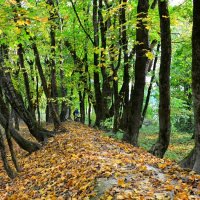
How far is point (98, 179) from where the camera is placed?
6.45 metres

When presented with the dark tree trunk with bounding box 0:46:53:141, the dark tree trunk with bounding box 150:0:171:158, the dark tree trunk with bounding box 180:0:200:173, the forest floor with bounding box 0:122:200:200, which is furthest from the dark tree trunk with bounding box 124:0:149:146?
the dark tree trunk with bounding box 0:46:53:141

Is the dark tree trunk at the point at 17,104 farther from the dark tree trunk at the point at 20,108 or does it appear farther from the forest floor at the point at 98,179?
the forest floor at the point at 98,179

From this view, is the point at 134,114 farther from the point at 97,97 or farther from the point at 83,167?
the point at 97,97

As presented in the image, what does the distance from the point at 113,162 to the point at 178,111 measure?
16956 mm

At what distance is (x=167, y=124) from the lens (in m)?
9.83

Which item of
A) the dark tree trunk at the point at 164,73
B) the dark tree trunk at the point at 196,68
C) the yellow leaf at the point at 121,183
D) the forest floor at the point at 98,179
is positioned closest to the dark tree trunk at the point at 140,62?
the dark tree trunk at the point at 164,73

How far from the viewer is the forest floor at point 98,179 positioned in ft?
18.9

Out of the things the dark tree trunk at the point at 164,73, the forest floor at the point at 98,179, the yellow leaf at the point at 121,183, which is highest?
the dark tree trunk at the point at 164,73

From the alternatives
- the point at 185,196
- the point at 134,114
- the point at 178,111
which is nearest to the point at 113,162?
the point at 185,196

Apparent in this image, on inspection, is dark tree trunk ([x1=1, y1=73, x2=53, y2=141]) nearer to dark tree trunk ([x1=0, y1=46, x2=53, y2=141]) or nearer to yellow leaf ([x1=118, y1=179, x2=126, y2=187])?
dark tree trunk ([x1=0, y1=46, x2=53, y2=141])

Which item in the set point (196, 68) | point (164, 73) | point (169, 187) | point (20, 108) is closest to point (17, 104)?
point (20, 108)

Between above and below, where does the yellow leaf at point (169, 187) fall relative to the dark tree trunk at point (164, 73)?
below

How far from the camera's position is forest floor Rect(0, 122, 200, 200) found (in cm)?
577

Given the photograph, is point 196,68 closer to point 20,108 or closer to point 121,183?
point 121,183
